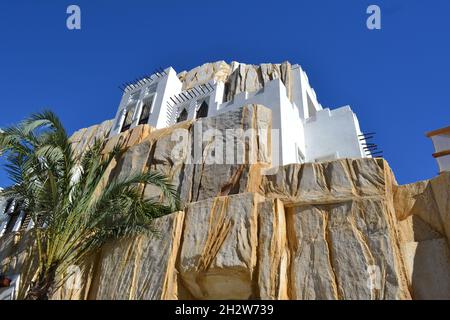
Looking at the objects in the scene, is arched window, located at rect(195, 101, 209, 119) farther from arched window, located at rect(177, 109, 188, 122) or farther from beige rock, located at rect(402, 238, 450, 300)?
beige rock, located at rect(402, 238, 450, 300)

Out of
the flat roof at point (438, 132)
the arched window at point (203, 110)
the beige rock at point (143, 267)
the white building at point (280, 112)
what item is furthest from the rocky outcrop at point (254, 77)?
the beige rock at point (143, 267)

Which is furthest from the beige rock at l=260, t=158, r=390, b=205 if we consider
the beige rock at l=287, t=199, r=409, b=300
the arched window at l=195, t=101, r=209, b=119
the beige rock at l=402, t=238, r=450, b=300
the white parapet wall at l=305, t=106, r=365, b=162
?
the arched window at l=195, t=101, r=209, b=119

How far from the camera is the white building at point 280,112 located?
12062mm

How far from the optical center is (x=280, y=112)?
11.4 m

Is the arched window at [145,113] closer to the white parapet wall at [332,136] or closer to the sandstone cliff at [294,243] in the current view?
the white parapet wall at [332,136]

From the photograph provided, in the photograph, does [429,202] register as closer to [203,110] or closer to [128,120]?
[203,110]

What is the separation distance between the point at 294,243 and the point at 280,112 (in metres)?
5.32

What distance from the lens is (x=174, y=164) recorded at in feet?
37.1

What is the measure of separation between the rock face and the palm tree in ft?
1.98

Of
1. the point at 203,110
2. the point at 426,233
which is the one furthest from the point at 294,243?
the point at 203,110

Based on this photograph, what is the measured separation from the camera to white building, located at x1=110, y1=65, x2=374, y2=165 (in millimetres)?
12062

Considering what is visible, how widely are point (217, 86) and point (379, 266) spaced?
13023 millimetres
